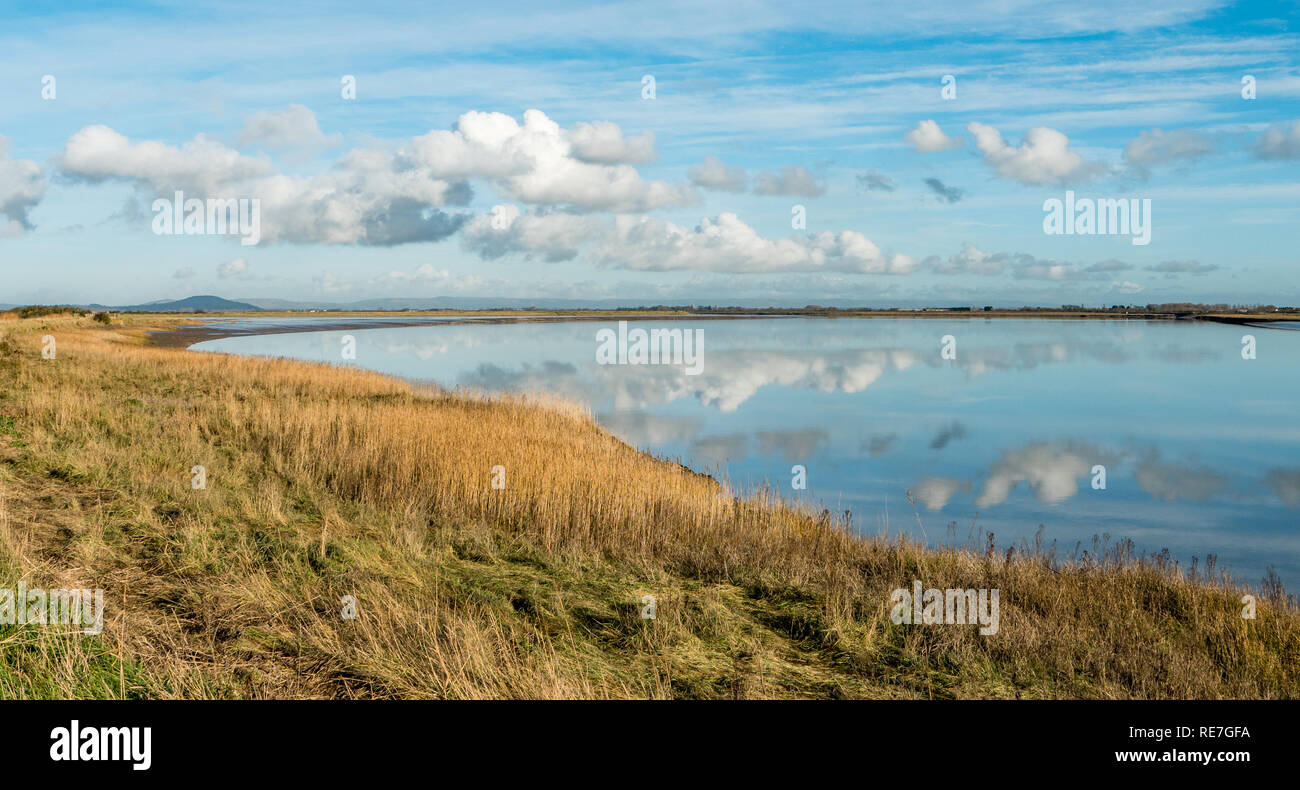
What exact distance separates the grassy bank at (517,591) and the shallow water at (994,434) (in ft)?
11.6

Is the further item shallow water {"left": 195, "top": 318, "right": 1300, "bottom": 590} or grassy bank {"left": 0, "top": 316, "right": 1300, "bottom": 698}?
shallow water {"left": 195, "top": 318, "right": 1300, "bottom": 590}

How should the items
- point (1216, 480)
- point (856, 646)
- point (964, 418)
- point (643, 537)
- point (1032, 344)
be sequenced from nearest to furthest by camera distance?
1. point (856, 646)
2. point (643, 537)
3. point (1216, 480)
4. point (964, 418)
5. point (1032, 344)

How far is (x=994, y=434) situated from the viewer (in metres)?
26.1

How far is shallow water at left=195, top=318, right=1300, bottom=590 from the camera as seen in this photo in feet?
51.6

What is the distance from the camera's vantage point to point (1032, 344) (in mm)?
72875

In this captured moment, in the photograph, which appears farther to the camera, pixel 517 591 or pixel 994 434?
pixel 994 434

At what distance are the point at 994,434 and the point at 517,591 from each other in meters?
20.9

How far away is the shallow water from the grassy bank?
11.6 ft

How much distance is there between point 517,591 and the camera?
30.2 feet

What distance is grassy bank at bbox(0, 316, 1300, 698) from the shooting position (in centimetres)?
677
